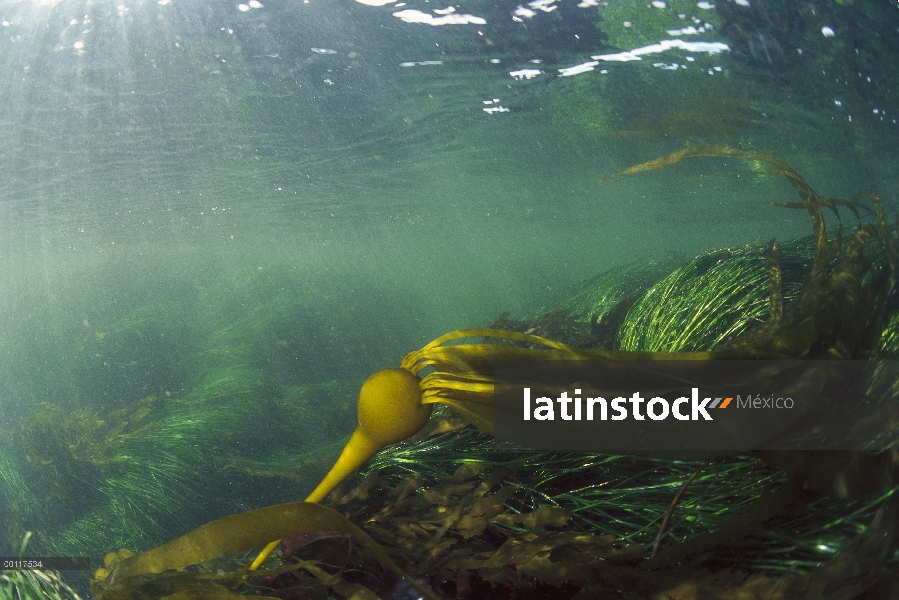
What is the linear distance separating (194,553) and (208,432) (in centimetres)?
286

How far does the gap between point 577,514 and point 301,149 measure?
46.3 feet

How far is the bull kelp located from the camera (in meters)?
0.78

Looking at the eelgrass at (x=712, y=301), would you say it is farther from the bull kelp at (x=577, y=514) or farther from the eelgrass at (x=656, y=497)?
the eelgrass at (x=656, y=497)

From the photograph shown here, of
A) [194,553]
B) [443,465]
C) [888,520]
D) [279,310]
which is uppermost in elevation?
[888,520]

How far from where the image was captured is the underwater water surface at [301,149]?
3.16m

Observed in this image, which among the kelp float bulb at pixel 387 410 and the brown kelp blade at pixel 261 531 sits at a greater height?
the kelp float bulb at pixel 387 410

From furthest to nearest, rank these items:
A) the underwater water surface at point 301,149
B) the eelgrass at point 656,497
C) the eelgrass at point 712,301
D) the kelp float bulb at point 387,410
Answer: the underwater water surface at point 301,149 < the eelgrass at point 712,301 < the kelp float bulb at point 387,410 < the eelgrass at point 656,497

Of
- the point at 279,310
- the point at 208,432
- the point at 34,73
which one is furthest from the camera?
the point at 279,310

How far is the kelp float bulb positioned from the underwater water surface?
144 centimetres

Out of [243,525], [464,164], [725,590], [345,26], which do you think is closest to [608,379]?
[725,590]

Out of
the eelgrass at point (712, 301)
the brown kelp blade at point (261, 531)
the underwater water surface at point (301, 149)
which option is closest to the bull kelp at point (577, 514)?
the brown kelp blade at point (261, 531)

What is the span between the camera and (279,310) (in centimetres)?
856

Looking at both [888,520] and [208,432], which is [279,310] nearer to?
[208,432]

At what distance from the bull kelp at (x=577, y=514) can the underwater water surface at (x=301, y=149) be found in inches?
27.4
